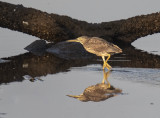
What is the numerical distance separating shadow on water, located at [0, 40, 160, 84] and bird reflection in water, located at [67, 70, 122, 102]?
1572 millimetres

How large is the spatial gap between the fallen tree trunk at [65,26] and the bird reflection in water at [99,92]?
6799 mm

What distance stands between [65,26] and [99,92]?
26.8 feet

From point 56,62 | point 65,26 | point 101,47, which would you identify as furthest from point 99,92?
point 65,26

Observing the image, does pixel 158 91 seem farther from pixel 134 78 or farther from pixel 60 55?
pixel 60 55

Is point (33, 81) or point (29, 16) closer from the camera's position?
point (33, 81)

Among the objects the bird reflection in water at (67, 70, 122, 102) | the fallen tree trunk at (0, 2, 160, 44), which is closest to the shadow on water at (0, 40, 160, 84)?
the fallen tree trunk at (0, 2, 160, 44)

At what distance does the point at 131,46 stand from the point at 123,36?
20.5 inches

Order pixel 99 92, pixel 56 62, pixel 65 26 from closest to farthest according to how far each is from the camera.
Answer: pixel 99 92
pixel 56 62
pixel 65 26

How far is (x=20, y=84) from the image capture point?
28.6ft

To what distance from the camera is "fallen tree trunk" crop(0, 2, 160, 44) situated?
15116 mm

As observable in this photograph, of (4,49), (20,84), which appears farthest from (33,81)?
(4,49)

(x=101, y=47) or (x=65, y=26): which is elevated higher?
(x=65, y=26)

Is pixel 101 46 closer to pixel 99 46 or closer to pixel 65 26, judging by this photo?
pixel 99 46

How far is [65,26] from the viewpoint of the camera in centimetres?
1584
